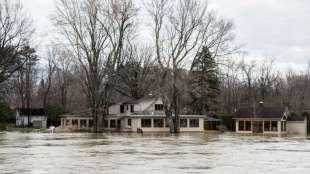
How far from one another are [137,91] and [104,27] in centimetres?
2068

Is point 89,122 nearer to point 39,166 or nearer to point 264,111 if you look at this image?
point 264,111

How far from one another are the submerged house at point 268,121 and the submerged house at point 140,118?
5.84m

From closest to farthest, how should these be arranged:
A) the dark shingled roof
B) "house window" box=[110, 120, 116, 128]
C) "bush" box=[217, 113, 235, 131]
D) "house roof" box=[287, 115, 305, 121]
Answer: the dark shingled roof, "house roof" box=[287, 115, 305, 121], "house window" box=[110, 120, 116, 128], "bush" box=[217, 113, 235, 131]

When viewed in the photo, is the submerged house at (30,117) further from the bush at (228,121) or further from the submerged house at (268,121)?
the submerged house at (268,121)

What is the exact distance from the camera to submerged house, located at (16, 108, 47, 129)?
321ft

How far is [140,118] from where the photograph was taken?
78250mm

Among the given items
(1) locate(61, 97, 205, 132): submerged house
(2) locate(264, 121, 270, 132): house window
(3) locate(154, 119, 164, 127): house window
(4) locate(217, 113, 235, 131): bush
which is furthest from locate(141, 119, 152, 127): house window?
(2) locate(264, 121, 270, 132): house window

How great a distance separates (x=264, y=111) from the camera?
78.2 m

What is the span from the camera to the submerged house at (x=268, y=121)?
76.7 metres

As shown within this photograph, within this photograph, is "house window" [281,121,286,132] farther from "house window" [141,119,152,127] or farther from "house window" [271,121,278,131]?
"house window" [141,119,152,127]

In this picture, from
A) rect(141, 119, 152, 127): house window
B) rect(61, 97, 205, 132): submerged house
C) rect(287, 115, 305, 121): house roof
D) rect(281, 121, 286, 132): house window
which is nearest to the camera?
rect(281, 121, 286, 132): house window

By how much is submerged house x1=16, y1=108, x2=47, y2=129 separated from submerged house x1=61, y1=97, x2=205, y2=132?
41.7 ft

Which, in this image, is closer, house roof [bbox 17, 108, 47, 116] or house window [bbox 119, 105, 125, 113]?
house window [bbox 119, 105, 125, 113]

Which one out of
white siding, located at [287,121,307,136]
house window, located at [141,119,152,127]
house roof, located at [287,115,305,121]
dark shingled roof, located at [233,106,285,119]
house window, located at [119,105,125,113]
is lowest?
white siding, located at [287,121,307,136]
